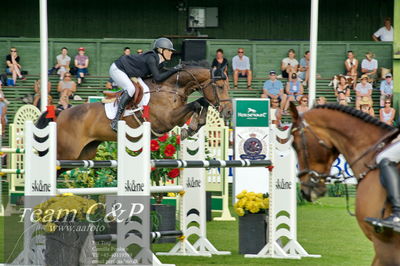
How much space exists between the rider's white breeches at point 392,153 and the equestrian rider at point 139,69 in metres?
6.18

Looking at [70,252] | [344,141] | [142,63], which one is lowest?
[70,252]

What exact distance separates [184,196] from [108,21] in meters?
17.4

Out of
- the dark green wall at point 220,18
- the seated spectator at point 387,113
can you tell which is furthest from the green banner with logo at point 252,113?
the dark green wall at point 220,18

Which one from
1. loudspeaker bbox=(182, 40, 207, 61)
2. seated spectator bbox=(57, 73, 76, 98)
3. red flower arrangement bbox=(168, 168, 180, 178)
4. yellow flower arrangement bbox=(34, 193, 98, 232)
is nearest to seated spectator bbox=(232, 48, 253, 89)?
loudspeaker bbox=(182, 40, 207, 61)

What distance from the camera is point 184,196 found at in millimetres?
11086

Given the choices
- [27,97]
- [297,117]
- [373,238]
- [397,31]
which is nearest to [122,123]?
[297,117]

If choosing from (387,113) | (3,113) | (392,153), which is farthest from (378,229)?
(3,113)

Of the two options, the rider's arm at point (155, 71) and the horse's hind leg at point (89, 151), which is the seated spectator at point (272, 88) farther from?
the rider's arm at point (155, 71)

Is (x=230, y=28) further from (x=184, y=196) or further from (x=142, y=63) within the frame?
(x=184, y=196)

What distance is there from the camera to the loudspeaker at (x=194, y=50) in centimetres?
2442

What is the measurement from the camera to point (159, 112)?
13039mm

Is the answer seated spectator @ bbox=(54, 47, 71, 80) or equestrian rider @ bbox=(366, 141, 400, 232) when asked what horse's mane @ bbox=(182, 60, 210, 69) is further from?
seated spectator @ bbox=(54, 47, 71, 80)

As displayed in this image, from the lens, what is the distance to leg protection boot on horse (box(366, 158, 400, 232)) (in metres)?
6.95

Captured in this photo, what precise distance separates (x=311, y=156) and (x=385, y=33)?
1858cm
